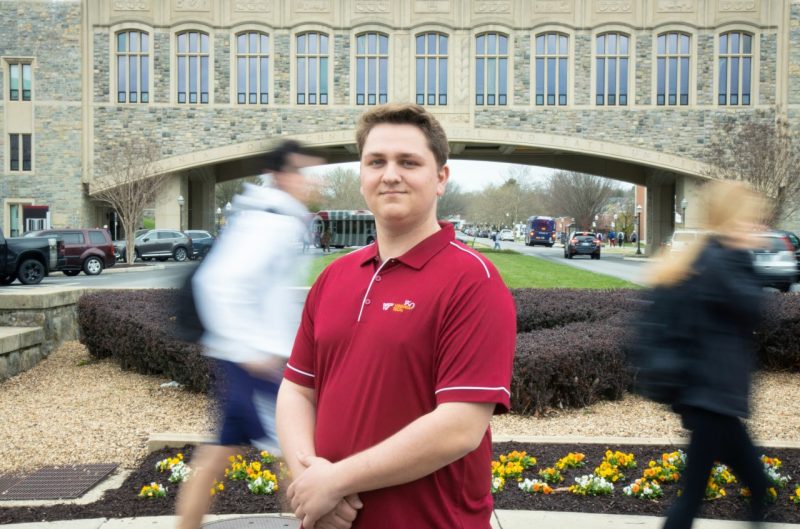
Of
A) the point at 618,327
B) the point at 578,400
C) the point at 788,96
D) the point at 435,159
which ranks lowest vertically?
the point at 578,400

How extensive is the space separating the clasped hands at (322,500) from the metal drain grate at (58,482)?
3320 millimetres

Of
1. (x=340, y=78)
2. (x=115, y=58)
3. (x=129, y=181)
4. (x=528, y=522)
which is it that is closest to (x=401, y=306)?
(x=528, y=522)

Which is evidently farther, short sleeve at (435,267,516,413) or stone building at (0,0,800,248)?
stone building at (0,0,800,248)

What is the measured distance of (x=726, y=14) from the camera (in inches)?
1516

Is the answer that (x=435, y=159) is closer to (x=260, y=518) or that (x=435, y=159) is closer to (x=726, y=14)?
(x=260, y=518)

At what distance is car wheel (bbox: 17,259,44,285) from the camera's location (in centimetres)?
2166

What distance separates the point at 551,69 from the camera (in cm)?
3962

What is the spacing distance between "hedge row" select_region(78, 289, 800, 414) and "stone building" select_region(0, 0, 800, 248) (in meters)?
30.1

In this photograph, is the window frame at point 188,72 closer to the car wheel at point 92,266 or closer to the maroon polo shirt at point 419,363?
the car wheel at point 92,266

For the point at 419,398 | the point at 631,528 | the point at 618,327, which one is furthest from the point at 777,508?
the point at 618,327

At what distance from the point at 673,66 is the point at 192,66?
995 inches

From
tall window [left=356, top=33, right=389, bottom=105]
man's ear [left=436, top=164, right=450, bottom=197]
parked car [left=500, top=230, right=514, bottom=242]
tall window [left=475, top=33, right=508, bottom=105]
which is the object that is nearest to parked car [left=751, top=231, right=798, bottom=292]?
man's ear [left=436, top=164, right=450, bottom=197]

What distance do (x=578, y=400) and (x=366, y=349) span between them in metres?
5.41

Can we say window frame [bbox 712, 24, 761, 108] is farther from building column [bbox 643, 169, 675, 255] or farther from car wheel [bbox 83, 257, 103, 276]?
car wheel [bbox 83, 257, 103, 276]
